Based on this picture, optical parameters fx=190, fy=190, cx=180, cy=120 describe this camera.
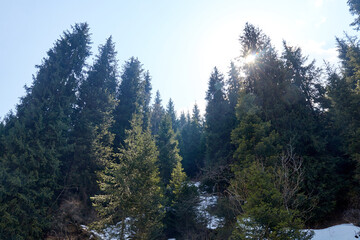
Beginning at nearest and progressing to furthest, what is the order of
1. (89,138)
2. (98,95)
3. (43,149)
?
1. (43,149)
2. (89,138)
3. (98,95)

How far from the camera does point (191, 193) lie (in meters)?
16.7

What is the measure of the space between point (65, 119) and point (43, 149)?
3.42 m

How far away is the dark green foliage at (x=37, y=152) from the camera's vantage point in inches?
454

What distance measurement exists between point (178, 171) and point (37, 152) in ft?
37.2

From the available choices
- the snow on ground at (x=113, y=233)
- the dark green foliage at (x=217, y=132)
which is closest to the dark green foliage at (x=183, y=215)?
the dark green foliage at (x=217, y=132)

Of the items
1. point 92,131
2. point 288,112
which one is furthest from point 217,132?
point 92,131

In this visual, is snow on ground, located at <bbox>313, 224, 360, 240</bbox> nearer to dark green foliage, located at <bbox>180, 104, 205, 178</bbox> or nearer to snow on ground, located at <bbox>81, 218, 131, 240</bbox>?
snow on ground, located at <bbox>81, 218, 131, 240</bbox>

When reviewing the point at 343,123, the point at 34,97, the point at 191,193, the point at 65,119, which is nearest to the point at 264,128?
the point at 343,123

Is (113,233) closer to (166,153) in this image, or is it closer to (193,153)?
(166,153)

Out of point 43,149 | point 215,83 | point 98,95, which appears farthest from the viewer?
point 215,83

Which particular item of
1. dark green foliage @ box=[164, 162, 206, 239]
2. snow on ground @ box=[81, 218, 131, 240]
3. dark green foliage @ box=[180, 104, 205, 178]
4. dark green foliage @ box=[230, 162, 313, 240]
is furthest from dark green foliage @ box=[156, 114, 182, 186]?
dark green foliage @ box=[230, 162, 313, 240]

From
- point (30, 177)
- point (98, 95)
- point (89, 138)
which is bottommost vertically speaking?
point (30, 177)

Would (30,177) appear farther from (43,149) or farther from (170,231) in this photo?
(170,231)

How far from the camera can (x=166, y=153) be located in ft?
82.4
